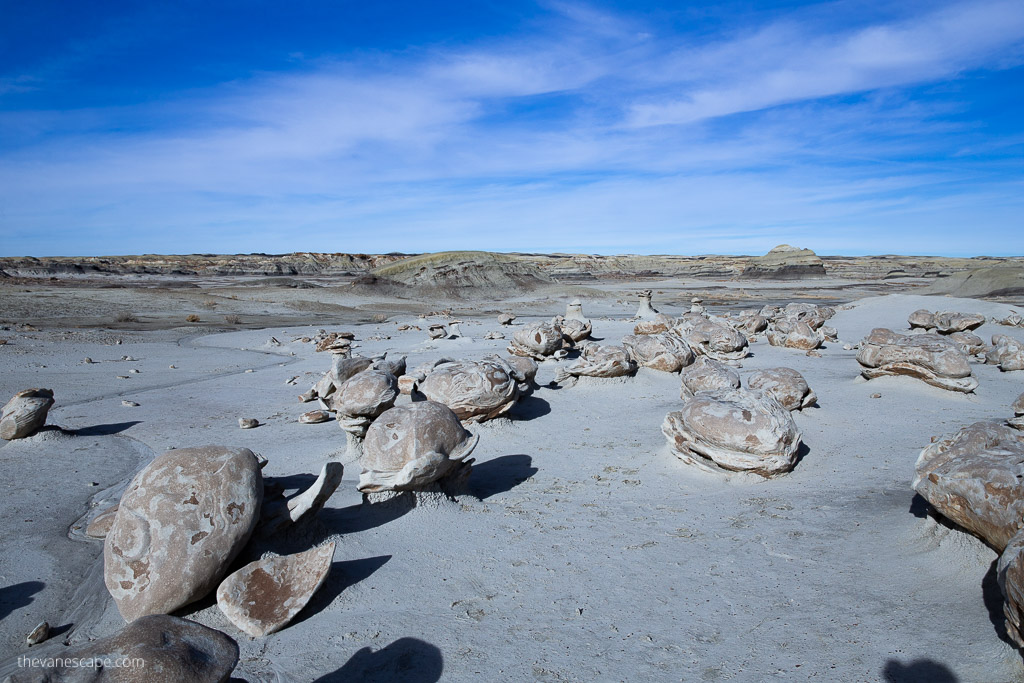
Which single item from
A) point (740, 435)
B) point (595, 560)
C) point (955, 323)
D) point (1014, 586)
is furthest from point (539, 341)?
point (955, 323)

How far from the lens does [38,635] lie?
281 centimetres

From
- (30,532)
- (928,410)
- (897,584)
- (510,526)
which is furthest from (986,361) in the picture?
(30,532)

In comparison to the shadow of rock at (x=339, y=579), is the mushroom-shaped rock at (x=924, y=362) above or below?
above

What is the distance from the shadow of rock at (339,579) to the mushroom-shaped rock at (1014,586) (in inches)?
116

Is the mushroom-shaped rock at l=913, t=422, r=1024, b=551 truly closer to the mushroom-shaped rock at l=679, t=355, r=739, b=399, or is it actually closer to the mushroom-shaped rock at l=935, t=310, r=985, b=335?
the mushroom-shaped rock at l=679, t=355, r=739, b=399

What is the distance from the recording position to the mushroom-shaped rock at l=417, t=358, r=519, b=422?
6242 mm

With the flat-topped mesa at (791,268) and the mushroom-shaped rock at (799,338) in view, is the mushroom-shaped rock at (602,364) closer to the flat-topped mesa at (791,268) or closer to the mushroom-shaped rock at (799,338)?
the mushroom-shaped rock at (799,338)

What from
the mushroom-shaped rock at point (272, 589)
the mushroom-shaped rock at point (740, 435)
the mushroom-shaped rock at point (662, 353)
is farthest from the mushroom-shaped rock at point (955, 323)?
the mushroom-shaped rock at point (272, 589)

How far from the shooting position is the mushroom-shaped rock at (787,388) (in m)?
6.43

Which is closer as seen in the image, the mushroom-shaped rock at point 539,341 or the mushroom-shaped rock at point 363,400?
the mushroom-shaped rock at point 363,400

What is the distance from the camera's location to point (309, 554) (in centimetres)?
299

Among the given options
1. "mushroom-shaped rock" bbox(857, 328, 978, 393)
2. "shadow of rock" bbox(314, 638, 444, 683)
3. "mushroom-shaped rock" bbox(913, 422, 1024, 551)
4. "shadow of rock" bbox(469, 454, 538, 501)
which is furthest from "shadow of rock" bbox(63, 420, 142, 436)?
"mushroom-shaped rock" bbox(857, 328, 978, 393)

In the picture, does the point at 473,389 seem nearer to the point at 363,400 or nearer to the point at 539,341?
the point at 363,400

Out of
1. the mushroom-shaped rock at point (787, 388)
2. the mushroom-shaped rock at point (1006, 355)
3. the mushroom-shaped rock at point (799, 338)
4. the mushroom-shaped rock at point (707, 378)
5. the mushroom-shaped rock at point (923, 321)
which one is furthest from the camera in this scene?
the mushroom-shaped rock at point (923, 321)
